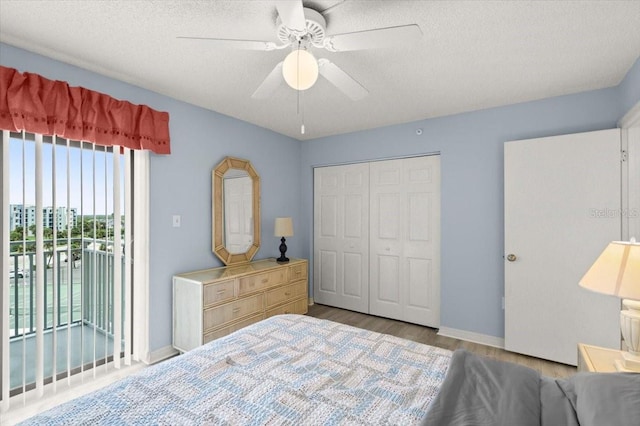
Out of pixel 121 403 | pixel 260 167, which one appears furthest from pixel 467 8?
pixel 260 167

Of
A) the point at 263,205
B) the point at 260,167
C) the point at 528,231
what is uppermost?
the point at 260,167

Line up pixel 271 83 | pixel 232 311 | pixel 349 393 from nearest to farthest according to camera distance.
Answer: pixel 349 393 < pixel 271 83 < pixel 232 311

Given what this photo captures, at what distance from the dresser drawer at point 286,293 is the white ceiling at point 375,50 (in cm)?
199

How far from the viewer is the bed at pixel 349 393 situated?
100 cm

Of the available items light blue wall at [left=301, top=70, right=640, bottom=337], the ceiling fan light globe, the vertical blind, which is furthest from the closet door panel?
the vertical blind

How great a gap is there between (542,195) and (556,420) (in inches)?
91.0

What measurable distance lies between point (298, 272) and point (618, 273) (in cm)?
284

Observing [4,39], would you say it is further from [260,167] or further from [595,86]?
[595,86]

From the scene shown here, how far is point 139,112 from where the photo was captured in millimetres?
2506

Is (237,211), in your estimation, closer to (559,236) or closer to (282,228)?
(282,228)

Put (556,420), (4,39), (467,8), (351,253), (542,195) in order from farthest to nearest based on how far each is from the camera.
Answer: (351,253) < (542,195) < (4,39) < (467,8) < (556,420)

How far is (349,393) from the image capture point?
1.21 m

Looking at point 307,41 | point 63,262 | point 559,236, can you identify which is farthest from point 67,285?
point 559,236

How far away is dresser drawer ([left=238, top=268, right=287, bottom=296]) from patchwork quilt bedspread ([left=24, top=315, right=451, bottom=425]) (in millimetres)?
1232
